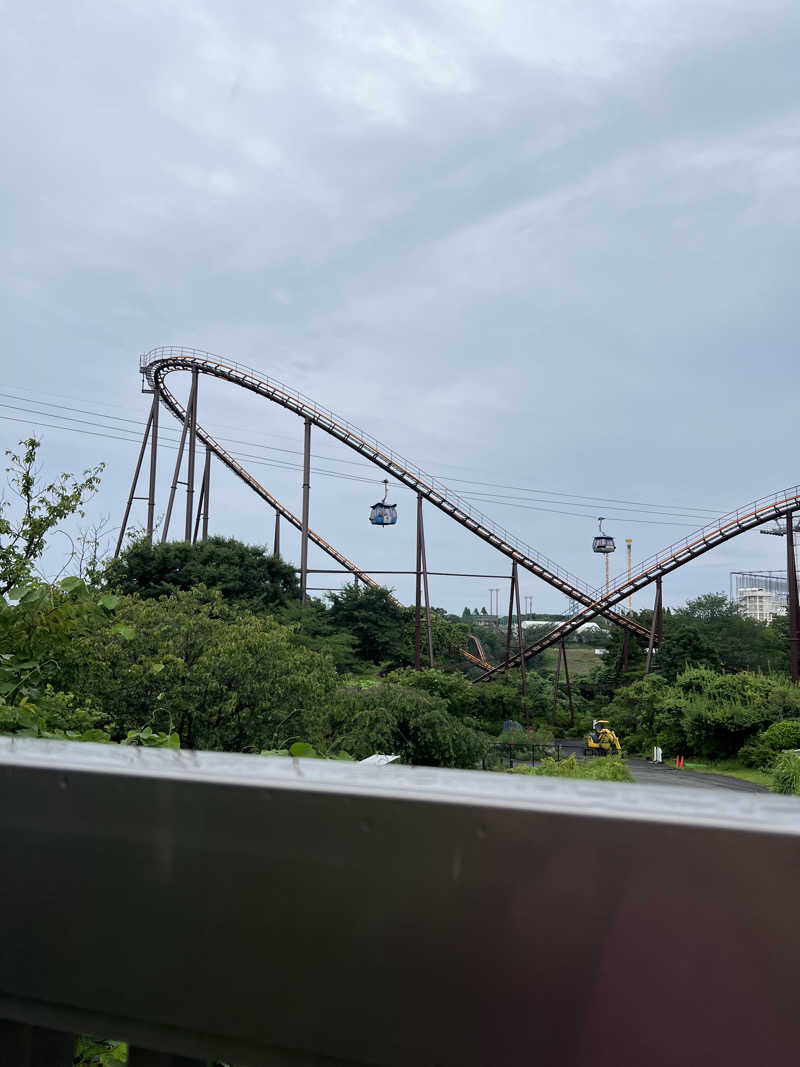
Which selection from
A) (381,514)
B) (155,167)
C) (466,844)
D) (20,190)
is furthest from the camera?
(381,514)

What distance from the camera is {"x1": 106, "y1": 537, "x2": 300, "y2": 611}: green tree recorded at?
24.0m

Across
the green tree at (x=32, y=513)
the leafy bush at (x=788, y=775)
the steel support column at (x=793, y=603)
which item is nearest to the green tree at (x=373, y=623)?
the steel support column at (x=793, y=603)

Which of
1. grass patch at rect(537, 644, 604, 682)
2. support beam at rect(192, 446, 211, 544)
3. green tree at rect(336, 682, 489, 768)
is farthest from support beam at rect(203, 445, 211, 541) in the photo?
grass patch at rect(537, 644, 604, 682)

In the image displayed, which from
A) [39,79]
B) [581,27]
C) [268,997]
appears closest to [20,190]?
[39,79]

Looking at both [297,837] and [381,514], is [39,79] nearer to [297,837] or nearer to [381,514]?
[297,837]

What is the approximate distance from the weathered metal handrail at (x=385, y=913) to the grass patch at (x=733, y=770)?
2099cm

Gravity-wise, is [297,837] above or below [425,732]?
above

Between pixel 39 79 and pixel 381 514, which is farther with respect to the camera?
pixel 381 514

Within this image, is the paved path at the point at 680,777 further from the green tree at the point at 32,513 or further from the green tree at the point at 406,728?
the green tree at the point at 32,513

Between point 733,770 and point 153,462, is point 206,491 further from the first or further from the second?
point 733,770

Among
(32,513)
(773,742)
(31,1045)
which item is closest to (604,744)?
(773,742)

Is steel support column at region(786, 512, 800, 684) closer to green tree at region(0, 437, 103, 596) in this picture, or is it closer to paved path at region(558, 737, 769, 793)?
paved path at region(558, 737, 769, 793)

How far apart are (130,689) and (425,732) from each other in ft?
24.6

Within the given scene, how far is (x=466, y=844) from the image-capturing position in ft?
1.66
